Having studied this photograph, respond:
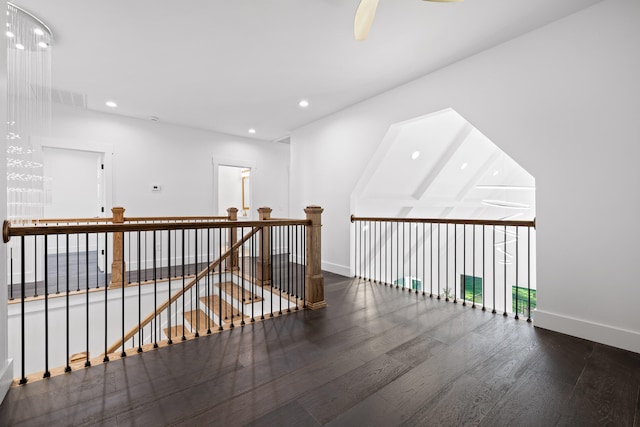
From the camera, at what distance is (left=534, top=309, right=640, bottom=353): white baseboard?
2.19 metres

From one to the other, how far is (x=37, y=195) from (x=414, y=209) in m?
6.19

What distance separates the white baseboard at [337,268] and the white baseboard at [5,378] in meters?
3.70

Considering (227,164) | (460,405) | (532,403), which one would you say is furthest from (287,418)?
(227,164)

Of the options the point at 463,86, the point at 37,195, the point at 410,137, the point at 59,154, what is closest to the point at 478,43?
the point at 463,86

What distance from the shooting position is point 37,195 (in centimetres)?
290

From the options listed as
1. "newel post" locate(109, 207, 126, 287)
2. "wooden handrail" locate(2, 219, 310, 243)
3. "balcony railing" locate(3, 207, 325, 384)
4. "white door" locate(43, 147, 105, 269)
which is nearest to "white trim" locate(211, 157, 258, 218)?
"balcony railing" locate(3, 207, 325, 384)

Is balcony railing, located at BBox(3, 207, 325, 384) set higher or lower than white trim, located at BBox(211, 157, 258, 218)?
lower

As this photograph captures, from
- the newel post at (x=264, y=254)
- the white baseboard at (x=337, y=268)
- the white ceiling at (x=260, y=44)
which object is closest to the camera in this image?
the white ceiling at (x=260, y=44)

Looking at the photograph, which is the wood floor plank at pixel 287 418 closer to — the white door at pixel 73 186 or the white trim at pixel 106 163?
the white trim at pixel 106 163

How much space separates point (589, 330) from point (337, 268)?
10.2 ft

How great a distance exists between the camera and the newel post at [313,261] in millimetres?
3078

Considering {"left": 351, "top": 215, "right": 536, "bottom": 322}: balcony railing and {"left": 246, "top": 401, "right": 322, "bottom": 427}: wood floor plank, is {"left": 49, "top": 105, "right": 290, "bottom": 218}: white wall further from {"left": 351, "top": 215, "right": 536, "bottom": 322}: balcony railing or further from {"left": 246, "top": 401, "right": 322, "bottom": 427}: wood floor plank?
{"left": 246, "top": 401, "right": 322, "bottom": 427}: wood floor plank

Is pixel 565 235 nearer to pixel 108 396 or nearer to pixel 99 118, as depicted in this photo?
pixel 108 396

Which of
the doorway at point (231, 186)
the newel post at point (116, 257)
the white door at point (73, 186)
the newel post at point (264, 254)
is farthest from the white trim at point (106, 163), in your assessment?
the doorway at point (231, 186)
